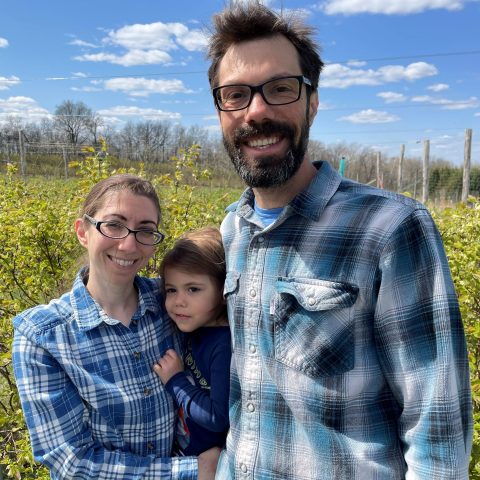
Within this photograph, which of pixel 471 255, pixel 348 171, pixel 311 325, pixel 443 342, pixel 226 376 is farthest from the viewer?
pixel 348 171

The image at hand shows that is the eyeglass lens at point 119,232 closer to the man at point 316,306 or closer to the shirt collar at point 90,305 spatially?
the shirt collar at point 90,305

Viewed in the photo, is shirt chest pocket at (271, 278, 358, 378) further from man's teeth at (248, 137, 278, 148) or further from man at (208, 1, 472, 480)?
man's teeth at (248, 137, 278, 148)

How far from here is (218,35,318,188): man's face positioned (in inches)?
58.4

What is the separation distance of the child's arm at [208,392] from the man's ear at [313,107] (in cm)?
88

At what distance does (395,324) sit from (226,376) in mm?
706

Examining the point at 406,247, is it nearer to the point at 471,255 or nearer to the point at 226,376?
the point at 226,376

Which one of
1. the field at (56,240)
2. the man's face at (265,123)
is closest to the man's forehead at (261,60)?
the man's face at (265,123)

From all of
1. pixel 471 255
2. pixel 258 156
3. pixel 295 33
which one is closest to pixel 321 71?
pixel 295 33

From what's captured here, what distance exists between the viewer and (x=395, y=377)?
4.09 ft

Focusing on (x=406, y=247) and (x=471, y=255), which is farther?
(x=471, y=255)

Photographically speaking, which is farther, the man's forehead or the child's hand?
the child's hand

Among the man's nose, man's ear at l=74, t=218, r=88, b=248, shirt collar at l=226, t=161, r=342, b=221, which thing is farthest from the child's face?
the man's nose

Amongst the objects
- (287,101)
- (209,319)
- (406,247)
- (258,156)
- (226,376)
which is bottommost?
(226,376)

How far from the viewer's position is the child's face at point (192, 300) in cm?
183
